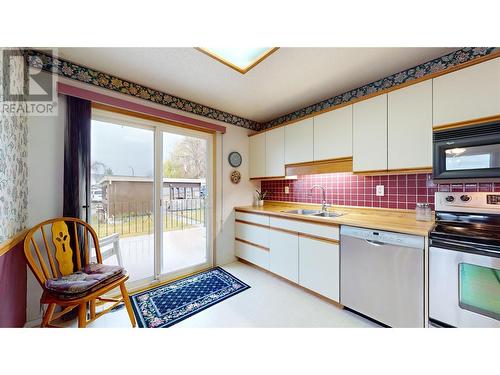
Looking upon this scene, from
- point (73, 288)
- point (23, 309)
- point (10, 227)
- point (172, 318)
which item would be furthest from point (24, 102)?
point (172, 318)

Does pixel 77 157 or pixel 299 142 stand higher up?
pixel 299 142

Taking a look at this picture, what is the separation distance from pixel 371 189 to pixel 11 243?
3129 mm

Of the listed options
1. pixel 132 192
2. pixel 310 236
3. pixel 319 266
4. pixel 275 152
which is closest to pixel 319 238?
pixel 310 236

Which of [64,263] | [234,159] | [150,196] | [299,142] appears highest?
[299,142]

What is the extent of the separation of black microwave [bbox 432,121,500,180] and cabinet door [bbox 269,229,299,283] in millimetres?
1394

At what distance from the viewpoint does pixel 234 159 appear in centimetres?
291

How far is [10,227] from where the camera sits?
47.5 inches

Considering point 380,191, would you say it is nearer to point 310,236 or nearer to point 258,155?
point 310,236

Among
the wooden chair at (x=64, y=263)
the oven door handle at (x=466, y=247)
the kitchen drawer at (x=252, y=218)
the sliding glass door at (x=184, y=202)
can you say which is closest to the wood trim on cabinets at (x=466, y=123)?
the oven door handle at (x=466, y=247)

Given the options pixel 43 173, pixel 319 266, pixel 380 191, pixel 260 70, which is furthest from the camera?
pixel 380 191

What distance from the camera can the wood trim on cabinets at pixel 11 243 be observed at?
3.54 ft

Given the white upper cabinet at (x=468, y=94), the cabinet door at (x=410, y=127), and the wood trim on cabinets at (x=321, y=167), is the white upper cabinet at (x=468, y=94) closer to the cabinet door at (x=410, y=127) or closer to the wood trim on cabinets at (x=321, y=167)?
the cabinet door at (x=410, y=127)

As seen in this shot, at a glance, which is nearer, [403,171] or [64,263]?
[64,263]

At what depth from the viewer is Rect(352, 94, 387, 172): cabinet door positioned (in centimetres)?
174
